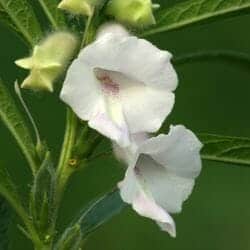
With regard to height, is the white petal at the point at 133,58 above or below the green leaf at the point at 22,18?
above

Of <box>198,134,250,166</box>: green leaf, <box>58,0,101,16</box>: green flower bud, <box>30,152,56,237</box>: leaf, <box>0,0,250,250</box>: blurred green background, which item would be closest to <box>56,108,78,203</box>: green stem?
<box>30,152,56,237</box>: leaf

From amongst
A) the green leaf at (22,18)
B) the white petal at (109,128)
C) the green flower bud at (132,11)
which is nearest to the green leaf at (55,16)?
the green leaf at (22,18)

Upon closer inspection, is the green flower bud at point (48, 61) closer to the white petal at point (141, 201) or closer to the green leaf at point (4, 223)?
the white petal at point (141, 201)

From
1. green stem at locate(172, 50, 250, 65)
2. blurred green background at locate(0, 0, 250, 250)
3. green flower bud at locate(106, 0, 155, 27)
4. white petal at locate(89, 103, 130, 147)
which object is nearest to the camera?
white petal at locate(89, 103, 130, 147)

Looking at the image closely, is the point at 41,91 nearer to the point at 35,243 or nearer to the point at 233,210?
the point at 35,243

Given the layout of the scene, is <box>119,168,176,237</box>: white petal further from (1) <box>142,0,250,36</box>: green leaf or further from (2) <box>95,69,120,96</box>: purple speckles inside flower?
(1) <box>142,0,250,36</box>: green leaf

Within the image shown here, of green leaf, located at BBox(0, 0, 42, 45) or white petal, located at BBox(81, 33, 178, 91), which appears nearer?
white petal, located at BBox(81, 33, 178, 91)

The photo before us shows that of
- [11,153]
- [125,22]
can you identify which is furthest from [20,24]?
[11,153]
